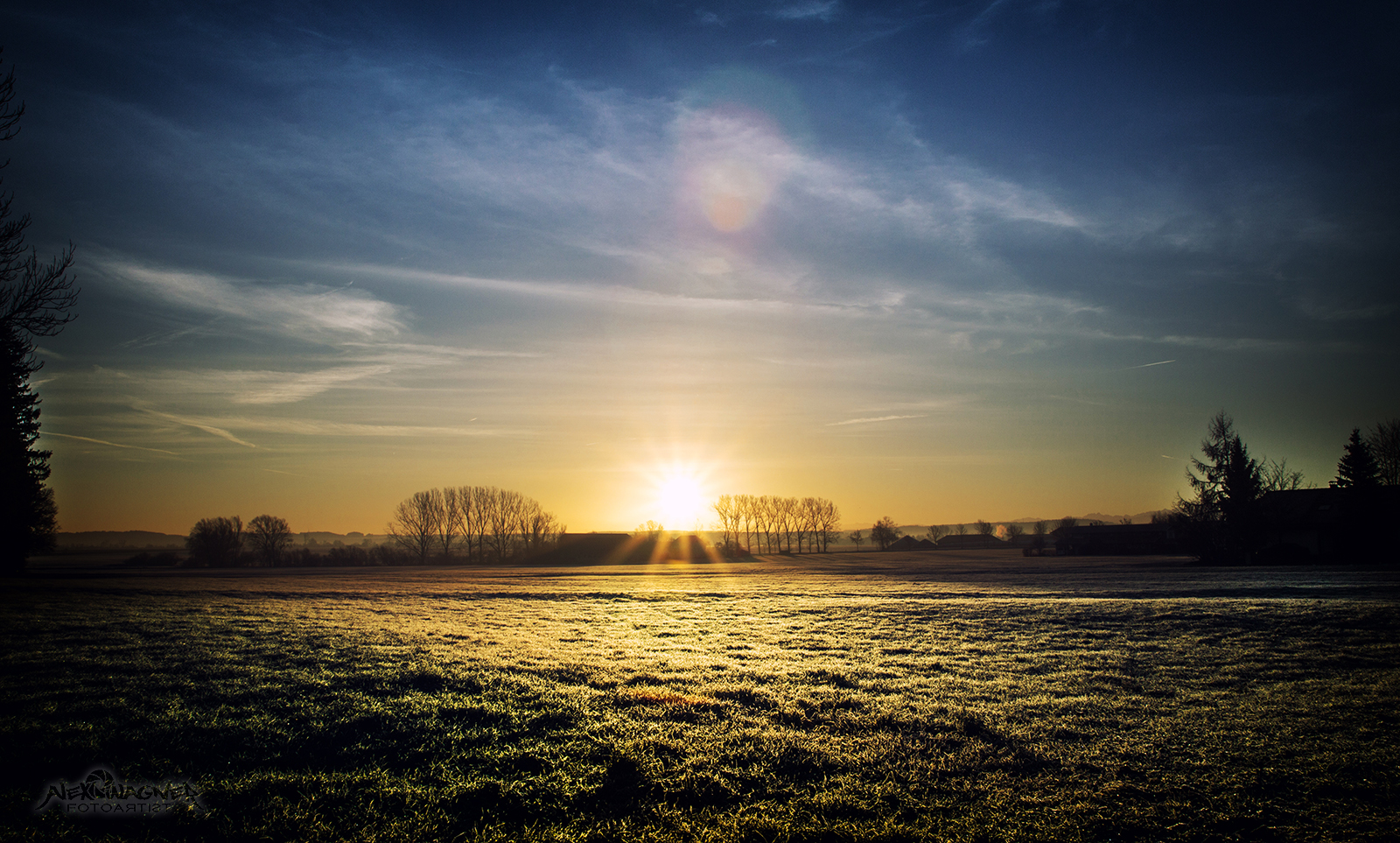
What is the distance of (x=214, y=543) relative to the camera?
96.9 m

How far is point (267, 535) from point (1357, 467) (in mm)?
146219

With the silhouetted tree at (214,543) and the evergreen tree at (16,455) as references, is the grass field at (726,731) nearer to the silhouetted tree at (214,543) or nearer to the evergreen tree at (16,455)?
the evergreen tree at (16,455)

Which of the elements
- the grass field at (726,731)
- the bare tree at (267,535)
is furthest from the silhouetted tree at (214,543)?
the grass field at (726,731)

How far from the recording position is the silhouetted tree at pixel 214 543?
96312 mm

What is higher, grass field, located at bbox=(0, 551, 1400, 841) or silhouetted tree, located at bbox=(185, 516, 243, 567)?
grass field, located at bbox=(0, 551, 1400, 841)

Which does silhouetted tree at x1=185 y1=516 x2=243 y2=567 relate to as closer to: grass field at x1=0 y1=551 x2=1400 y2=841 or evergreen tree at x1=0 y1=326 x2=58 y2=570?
evergreen tree at x1=0 y1=326 x2=58 y2=570

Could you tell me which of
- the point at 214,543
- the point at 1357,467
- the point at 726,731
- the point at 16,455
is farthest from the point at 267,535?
the point at 1357,467

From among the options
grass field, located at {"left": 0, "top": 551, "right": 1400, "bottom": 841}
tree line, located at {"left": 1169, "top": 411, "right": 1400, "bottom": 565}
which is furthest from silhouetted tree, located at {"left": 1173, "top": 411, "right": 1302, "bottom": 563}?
grass field, located at {"left": 0, "top": 551, "right": 1400, "bottom": 841}

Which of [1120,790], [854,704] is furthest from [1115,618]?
[1120,790]

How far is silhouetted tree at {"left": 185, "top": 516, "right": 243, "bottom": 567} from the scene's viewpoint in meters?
96.3

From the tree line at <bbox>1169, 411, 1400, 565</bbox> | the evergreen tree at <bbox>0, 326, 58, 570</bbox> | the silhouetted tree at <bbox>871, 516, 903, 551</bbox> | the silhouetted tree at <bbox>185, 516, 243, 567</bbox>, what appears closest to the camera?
the evergreen tree at <bbox>0, 326, 58, 570</bbox>

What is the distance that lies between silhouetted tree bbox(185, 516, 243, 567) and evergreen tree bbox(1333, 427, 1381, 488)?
14068 cm

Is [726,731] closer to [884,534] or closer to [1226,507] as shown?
[1226,507]

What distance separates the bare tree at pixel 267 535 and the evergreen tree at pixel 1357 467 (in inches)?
5567
